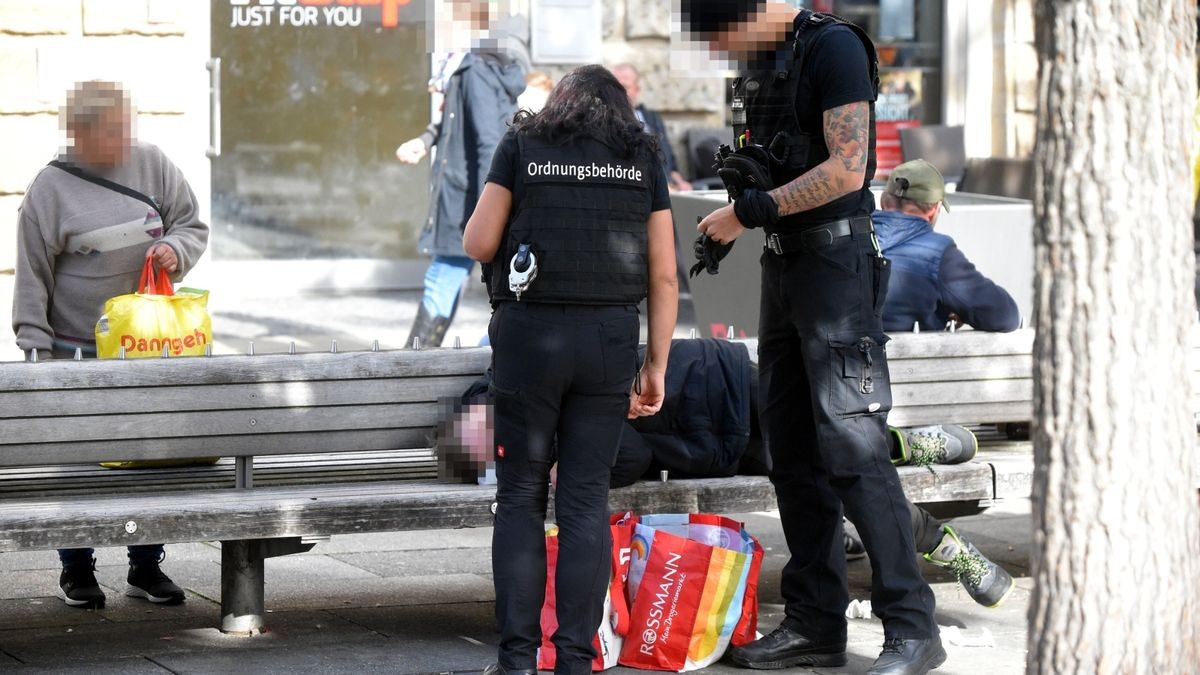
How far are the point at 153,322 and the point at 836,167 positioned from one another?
1.98m

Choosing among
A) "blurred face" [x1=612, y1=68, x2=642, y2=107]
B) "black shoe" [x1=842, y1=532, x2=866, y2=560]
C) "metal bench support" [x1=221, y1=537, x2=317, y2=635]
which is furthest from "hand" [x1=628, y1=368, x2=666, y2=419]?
"blurred face" [x1=612, y1=68, x2=642, y2=107]

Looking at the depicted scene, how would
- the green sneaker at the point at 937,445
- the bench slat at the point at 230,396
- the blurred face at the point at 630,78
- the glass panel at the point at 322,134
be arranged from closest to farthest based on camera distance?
the bench slat at the point at 230,396 → the green sneaker at the point at 937,445 → the blurred face at the point at 630,78 → the glass panel at the point at 322,134

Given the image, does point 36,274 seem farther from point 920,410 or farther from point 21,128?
point 21,128

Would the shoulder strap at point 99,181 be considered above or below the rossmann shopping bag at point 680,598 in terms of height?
above

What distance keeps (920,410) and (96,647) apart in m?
2.49

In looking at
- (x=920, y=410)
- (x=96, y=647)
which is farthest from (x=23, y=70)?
(x=920, y=410)

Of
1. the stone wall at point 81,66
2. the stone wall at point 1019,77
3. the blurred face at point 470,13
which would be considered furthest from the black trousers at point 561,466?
the stone wall at point 1019,77

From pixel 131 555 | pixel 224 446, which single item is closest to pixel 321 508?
pixel 224 446

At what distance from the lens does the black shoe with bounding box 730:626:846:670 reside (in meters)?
4.57

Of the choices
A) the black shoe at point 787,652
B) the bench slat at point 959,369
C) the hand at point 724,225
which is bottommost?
the black shoe at point 787,652

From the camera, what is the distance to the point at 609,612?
4.54 meters

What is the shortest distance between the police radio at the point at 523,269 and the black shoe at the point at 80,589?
1.89m

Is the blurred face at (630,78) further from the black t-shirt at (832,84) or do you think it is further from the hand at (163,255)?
the black t-shirt at (832,84)

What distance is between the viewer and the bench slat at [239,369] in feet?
14.7
